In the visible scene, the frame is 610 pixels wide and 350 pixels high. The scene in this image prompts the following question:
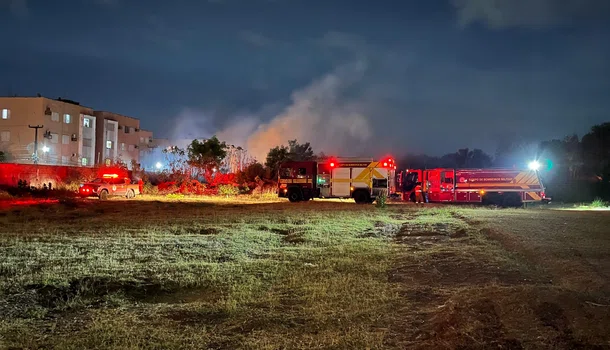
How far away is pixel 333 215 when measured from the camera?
66.7ft

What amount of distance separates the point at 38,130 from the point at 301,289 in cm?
5024

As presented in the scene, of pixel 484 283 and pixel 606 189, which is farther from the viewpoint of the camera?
pixel 606 189

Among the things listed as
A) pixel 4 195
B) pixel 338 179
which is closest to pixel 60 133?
pixel 4 195

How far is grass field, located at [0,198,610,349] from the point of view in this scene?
526 cm

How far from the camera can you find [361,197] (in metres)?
30.8

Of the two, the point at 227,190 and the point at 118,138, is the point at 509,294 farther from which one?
the point at 118,138

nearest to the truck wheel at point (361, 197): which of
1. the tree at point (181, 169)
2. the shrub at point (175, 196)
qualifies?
the shrub at point (175, 196)

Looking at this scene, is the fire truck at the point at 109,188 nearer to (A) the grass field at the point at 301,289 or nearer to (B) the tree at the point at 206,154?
(B) the tree at the point at 206,154

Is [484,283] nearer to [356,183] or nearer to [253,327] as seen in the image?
[253,327]

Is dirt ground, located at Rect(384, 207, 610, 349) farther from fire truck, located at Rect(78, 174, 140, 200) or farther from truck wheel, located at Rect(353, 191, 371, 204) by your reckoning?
fire truck, located at Rect(78, 174, 140, 200)

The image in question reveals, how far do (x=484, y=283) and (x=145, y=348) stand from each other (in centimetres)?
531

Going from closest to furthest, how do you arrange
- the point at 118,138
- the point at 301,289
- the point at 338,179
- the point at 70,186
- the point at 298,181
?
1. the point at 301,289
2. the point at 338,179
3. the point at 298,181
4. the point at 70,186
5. the point at 118,138

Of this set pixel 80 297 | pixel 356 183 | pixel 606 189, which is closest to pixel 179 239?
pixel 80 297

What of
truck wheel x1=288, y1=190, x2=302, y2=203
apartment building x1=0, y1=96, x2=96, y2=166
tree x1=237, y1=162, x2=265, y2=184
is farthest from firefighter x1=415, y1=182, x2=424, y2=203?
apartment building x1=0, y1=96, x2=96, y2=166
